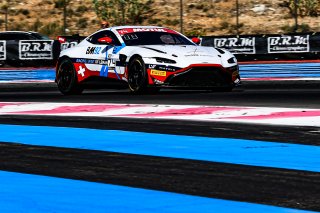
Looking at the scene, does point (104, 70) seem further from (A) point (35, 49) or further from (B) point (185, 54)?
(A) point (35, 49)

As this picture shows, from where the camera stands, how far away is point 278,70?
72.5ft

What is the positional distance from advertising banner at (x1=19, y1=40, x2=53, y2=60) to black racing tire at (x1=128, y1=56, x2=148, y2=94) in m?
11.4

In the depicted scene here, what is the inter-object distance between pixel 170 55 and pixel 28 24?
34.0 metres

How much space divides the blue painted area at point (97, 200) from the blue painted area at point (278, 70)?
52.8 ft

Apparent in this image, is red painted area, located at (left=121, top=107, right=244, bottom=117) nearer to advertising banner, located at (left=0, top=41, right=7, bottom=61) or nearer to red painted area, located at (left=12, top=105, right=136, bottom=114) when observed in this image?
red painted area, located at (left=12, top=105, right=136, bottom=114)

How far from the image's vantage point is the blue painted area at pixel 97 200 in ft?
16.8

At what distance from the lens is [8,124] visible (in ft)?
34.3

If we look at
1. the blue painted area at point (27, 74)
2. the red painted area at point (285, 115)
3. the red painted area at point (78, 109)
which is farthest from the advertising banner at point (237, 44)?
the red painted area at point (285, 115)

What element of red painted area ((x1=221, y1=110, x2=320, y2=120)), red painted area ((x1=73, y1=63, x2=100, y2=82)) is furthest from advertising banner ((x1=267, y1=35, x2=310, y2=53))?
red painted area ((x1=221, y1=110, x2=320, y2=120))

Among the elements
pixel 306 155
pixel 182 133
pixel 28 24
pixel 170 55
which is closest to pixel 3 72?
pixel 170 55

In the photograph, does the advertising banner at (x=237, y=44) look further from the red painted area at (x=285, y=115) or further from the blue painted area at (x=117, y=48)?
the red painted area at (x=285, y=115)

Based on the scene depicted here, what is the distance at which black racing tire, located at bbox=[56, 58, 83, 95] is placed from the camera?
15.9 meters

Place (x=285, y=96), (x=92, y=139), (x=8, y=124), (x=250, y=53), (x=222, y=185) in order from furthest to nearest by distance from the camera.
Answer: (x=250, y=53)
(x=285, y=96)
(x=8, y=124)
(x=92, y=139)
(x=222, y=185)

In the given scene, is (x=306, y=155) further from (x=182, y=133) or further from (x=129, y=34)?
(x=129, y=34)
